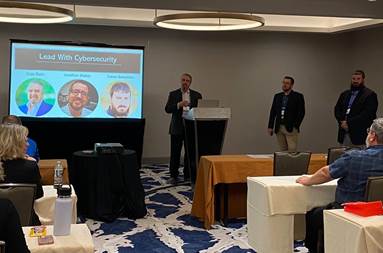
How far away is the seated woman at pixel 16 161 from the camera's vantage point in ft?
11.0

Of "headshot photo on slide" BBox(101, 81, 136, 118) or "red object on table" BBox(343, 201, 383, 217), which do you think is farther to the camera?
"headshot photo on slide" BBox(101, 81, 136, 118)

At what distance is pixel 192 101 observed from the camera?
7.30 meters

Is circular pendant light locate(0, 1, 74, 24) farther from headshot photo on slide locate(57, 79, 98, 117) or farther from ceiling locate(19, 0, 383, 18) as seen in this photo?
headshot photo on slide locate(57, 79, 98, 117)

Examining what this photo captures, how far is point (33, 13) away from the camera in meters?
6.89

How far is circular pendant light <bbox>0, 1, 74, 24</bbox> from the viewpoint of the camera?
5855 millimetres

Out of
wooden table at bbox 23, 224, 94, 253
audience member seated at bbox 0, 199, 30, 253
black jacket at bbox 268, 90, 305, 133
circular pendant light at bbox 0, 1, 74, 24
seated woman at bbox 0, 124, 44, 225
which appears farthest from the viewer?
black jacket at bbox 268, 90, 305, 133

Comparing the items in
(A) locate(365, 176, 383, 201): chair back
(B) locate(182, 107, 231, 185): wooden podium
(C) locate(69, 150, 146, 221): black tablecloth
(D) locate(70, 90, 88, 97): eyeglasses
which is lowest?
(C) locate(69, 150, 146, 221): black tablecloth

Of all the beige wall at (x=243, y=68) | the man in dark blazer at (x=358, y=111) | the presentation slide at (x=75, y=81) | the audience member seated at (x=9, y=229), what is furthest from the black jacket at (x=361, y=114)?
the audience member seated at (x=9, y=229)

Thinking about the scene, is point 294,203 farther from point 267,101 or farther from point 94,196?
point 267,101

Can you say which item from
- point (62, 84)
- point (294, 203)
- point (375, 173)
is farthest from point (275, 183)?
point (62, 84)

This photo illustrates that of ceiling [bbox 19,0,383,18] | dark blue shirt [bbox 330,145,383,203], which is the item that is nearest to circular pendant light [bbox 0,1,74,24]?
ceiling [bbox 19,0,383,18]

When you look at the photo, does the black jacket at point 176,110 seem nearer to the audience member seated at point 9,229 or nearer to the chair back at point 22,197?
the chair back at point 22,197

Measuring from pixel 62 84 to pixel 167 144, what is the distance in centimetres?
226

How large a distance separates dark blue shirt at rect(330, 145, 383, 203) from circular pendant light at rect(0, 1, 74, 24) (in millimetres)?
4071
